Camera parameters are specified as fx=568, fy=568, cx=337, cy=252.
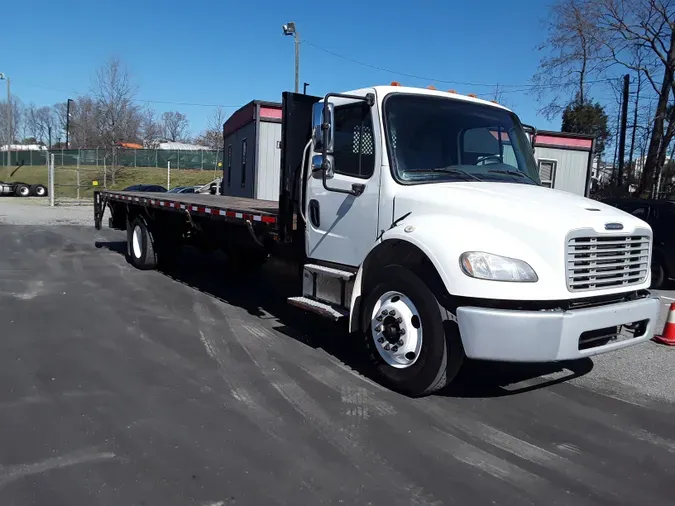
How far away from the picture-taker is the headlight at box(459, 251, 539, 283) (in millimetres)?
3865

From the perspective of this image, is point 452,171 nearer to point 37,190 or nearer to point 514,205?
point 514,205

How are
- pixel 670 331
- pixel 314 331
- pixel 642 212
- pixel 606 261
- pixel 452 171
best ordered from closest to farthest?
pixel 606 261 → pixel 452 171 → pixel 670 331 → pixel 314 331 → pixel 642 212

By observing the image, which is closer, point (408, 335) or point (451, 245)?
point (451, 245)

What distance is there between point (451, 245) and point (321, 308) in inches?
64.2

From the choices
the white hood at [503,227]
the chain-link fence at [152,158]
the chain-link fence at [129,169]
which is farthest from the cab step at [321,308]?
the chain-link fence at [152,158]

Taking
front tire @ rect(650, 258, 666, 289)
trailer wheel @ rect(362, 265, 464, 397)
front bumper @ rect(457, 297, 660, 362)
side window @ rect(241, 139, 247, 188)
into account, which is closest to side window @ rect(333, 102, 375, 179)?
trailer wheel @ rect(362, 265, 464, 397)

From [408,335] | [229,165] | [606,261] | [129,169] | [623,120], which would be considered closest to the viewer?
[606,261]

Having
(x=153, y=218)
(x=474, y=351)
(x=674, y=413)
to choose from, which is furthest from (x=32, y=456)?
(x=153, y=218)

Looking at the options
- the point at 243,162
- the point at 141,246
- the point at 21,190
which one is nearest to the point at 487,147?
the point at 141,246

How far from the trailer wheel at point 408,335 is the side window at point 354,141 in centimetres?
100

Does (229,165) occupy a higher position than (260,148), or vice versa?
(260,148)

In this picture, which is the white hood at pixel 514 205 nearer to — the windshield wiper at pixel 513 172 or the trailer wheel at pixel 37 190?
the windshield wiper at pixel 513 172

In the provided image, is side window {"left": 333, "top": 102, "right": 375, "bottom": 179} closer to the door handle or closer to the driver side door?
the driver side door

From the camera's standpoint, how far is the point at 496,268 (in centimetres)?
389
